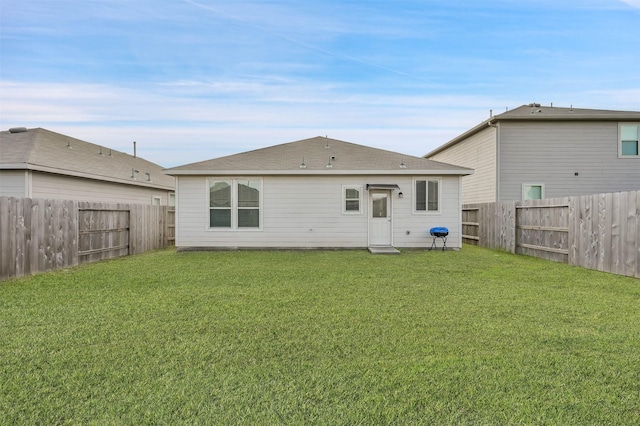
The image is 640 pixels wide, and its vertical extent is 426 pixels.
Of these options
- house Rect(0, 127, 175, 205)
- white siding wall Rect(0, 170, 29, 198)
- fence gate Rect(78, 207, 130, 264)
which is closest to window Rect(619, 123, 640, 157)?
house Rect(0, 127, 175, 205)

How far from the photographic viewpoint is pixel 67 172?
44.7ft

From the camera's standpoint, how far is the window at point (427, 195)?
13.4m

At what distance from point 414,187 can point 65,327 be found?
36.4 feet

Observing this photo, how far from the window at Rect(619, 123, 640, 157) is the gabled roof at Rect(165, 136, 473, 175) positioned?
7615 mm

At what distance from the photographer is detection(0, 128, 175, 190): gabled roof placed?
42.0 ft

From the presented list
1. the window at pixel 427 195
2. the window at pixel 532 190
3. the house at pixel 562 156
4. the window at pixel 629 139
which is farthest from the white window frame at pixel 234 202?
the window at pixel 629 139

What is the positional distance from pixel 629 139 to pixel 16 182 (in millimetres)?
22494

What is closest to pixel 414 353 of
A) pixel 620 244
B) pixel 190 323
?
pixel 190 323

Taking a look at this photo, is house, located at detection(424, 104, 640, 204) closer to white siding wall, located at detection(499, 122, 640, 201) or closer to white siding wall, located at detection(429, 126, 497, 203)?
white siding wall, located at detection(499, 122, 640, 201)

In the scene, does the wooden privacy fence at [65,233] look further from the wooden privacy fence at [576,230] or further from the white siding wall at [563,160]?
the white siding wall at [563,160]

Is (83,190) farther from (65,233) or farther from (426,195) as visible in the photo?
(426,195)

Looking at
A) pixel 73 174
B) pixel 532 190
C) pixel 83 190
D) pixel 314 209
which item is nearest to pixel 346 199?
pixel 314 209

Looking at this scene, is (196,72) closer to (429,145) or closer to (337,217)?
(337,217)

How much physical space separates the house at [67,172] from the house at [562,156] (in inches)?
541
